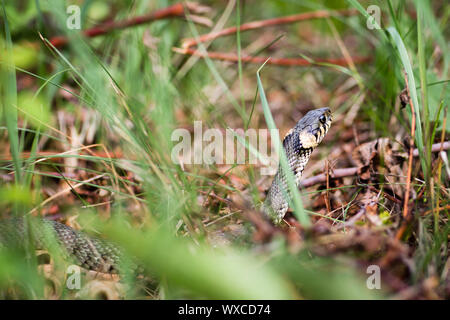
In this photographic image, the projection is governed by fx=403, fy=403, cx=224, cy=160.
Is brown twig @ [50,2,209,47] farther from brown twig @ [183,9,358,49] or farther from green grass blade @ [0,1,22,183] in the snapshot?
green grass blade @ [0,1,22,183]

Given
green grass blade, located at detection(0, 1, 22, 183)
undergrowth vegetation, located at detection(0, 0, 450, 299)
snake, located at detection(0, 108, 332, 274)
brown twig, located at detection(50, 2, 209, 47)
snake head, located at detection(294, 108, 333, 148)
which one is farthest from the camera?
brown twig, located at detection(50, 2, 209, 47)

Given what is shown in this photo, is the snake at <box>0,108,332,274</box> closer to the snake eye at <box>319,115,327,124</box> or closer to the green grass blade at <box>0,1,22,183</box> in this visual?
the green grass blade at <box>0,1,22,183</box>

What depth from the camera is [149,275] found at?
2.25 m

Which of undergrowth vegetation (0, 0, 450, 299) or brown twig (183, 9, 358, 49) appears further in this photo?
brown twig (183, 9, 358, 49)

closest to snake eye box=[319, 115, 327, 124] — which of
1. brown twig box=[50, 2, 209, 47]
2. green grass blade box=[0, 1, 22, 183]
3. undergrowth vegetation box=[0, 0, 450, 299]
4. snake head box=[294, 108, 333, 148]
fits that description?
snake head box=[294, 108, 333, 148]

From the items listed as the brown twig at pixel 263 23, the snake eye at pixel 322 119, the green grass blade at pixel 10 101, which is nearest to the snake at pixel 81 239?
the green grass blade at pixel 10 101

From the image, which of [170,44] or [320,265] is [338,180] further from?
[170,44]

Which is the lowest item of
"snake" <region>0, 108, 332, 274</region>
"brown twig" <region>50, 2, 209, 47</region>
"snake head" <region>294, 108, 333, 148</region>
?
"snake" <region>0, 108, 332, 274</region>

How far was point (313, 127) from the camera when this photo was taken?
3.58m

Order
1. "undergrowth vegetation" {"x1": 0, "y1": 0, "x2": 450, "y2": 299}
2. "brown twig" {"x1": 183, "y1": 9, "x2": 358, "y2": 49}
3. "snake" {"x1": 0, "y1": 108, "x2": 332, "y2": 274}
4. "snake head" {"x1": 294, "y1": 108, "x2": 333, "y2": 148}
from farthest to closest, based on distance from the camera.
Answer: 1. "brown twig" {"x1": 183, "y1": 9, "x2": 358, "y2": 49}
2. "snake head" {"x1": 294, "y1": 108, "x2": 333, "y2": 148}
3. "snake" {"x1": 0, "y1": 108, "x2": 332, "y2": 274}
4. "undergrowth vegetation" {"x1": 0, "y1": 0, "x2": 450, "y2": 299}

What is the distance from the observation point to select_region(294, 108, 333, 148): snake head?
138 inches

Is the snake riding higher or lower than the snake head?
lower

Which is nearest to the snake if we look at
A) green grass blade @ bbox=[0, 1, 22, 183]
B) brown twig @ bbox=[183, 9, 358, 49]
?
green grass blade @ bbox=[0, 1, 22, 183]
